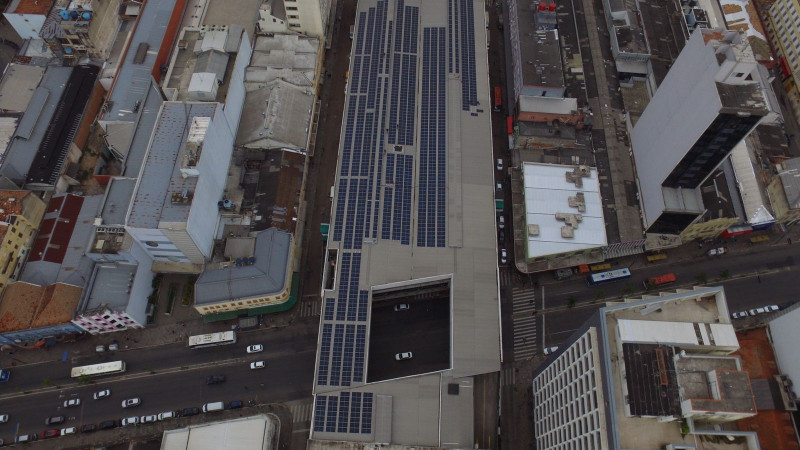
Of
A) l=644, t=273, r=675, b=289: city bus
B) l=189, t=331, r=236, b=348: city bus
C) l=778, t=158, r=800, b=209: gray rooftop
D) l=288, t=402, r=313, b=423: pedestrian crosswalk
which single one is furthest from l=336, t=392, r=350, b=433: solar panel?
l=778, t=158, r=800, b=209: gray rooftop

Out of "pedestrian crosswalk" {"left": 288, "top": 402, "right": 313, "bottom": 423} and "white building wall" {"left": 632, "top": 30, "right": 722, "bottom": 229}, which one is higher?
"white building wall" {"left": 632, "top": 30, "right": 722, "bottom": 229}

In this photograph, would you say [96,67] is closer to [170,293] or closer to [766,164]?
[170,293]

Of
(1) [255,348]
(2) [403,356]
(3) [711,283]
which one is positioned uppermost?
(3) [711,283]

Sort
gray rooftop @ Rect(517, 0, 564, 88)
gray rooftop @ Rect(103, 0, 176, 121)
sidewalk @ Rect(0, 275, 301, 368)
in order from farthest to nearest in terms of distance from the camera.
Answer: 1. gray rooftop @ Rect(517, 0, 564, 88)
2. gray rooftop @ Rect(103, 0, 176, 121)
3. sidewalk @ Rect(0, 275, 301, 368)

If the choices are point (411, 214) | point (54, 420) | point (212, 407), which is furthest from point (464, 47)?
point (54, 420)

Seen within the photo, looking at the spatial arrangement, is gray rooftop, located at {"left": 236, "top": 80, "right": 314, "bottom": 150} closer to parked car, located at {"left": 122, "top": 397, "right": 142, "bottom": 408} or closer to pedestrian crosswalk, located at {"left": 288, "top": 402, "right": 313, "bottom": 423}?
pedestrian crosswalk, located at {"left": 288, "top": 402, "right": 313, "bottom": 423}

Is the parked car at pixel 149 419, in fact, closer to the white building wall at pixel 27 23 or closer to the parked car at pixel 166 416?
the parked car at pixel 166 416

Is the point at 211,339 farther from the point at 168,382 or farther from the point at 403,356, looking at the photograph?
the point at 403,356
